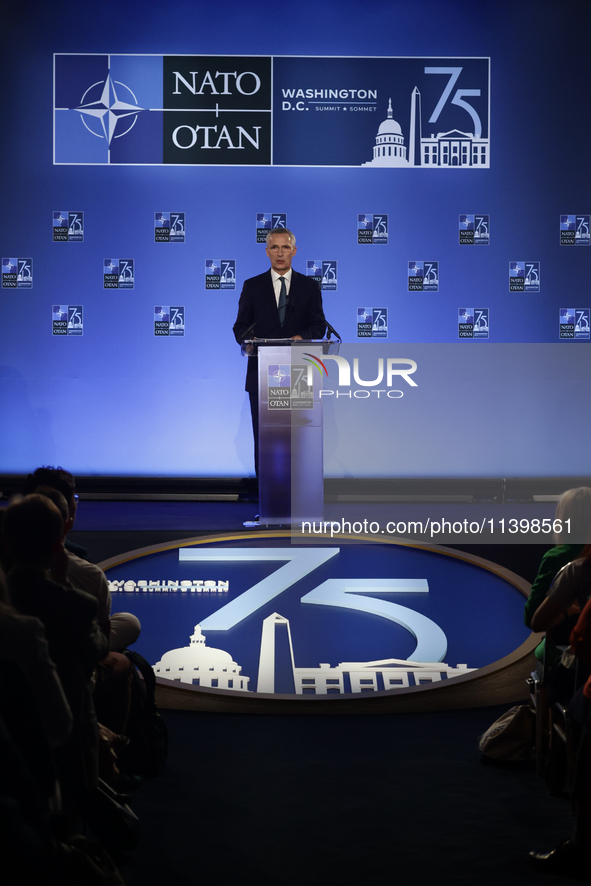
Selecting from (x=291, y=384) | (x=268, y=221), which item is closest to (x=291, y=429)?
(x=291, y=384)

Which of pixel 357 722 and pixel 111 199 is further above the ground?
pixel 111 199

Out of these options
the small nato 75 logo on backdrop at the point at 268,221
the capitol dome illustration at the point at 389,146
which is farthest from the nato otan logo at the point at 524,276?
the small nato 75 logo on backdrop at the point at 268,221

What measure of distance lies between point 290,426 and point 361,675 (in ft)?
→ 6.11

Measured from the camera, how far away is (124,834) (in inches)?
67.1

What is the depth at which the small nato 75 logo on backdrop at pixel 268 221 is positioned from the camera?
20.5ft

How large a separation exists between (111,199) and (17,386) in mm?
1604

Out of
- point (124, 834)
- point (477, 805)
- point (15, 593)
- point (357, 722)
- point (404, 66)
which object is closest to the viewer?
point (15, 593)

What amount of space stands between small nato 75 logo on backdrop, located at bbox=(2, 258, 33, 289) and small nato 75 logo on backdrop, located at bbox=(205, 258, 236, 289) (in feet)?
4.46

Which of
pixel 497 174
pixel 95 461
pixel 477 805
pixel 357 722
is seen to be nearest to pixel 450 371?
pixel 497 174

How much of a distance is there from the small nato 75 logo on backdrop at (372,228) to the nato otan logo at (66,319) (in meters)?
2.23

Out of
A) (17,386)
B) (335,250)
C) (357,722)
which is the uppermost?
(335,250)

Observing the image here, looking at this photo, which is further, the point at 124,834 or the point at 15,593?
the point at 124,834

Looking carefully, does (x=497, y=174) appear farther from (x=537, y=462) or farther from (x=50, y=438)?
(x=50, y=438)

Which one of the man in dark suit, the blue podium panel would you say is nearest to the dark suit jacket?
the man in dark suit
